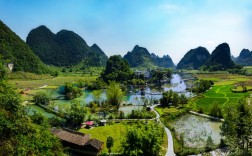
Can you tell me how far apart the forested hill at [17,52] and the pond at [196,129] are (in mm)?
88691

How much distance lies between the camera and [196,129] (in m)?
36.7

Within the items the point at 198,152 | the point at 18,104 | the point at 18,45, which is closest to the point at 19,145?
the point at 18,104

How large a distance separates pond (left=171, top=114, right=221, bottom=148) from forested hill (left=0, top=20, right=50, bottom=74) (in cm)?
8869

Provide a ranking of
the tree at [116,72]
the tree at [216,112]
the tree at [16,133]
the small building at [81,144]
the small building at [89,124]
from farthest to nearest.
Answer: the tree at [116,72] → the tree at [216,112] → the small building at [89,124] → the small building at [81,144] → the tree at [16,133]

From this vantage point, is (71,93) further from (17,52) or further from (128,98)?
(17,52)

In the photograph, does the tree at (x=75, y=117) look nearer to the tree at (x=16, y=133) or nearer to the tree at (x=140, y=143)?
the tree at (x=140, y=143)

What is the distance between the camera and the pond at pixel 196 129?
3124 centimetres

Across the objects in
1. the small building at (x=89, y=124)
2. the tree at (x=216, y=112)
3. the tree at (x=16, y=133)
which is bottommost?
the small building at (x=89, y=124)

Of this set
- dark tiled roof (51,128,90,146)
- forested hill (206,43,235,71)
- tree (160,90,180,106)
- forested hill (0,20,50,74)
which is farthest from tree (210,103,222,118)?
forested hill (206,43,235,71)

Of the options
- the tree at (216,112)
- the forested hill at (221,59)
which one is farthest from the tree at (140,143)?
the forested hill at (221,59)

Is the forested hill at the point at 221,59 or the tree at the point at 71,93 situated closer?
the tree at the point at 71,93

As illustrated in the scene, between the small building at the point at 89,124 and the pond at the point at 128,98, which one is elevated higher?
the pond at the point at 128,98

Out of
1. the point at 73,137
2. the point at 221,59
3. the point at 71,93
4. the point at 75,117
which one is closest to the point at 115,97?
the point at 75,117

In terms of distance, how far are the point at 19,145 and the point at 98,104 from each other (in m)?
43.4
